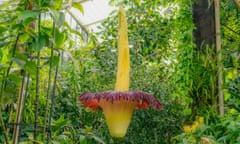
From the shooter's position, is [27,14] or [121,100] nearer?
[27,14]

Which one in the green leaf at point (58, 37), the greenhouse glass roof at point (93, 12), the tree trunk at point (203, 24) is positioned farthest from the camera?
the greenhouse glass roof at point (93, 12)

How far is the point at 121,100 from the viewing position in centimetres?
127

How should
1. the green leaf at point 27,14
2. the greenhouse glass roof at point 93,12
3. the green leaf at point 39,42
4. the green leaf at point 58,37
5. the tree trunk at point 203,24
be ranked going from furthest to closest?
the greenhouse glass roof at point 93,12
the tree trunk at point 203,24
the green leaf at point 58,37
the green leaf at point 39,42
the green leaf at point 27,14

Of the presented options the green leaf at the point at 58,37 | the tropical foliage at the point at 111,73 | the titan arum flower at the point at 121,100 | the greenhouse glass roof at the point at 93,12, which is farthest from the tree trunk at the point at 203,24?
the greenhouse glass roof at the point at 93,12

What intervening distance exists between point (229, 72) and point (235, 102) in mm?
167

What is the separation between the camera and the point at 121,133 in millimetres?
1320

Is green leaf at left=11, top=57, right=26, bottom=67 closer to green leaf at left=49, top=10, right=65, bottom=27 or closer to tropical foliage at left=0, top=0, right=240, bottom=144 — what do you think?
tropical foliage at left=0, top=0, right=240, bottom=144

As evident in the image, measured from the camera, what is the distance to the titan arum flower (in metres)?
1.28

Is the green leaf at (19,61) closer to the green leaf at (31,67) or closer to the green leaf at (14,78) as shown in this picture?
the green leaf at (31,67)

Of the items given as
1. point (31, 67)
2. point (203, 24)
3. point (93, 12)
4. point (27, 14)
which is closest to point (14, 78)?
point (31, 67)

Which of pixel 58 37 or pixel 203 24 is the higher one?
pixel 203 24

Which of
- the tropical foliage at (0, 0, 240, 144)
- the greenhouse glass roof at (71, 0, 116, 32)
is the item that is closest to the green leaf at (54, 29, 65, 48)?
the tropical foliage at (0, 0, 240, 144)

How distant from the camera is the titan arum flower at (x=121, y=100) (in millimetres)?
1284

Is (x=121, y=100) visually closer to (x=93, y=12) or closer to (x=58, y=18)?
(x=58, y=18)
